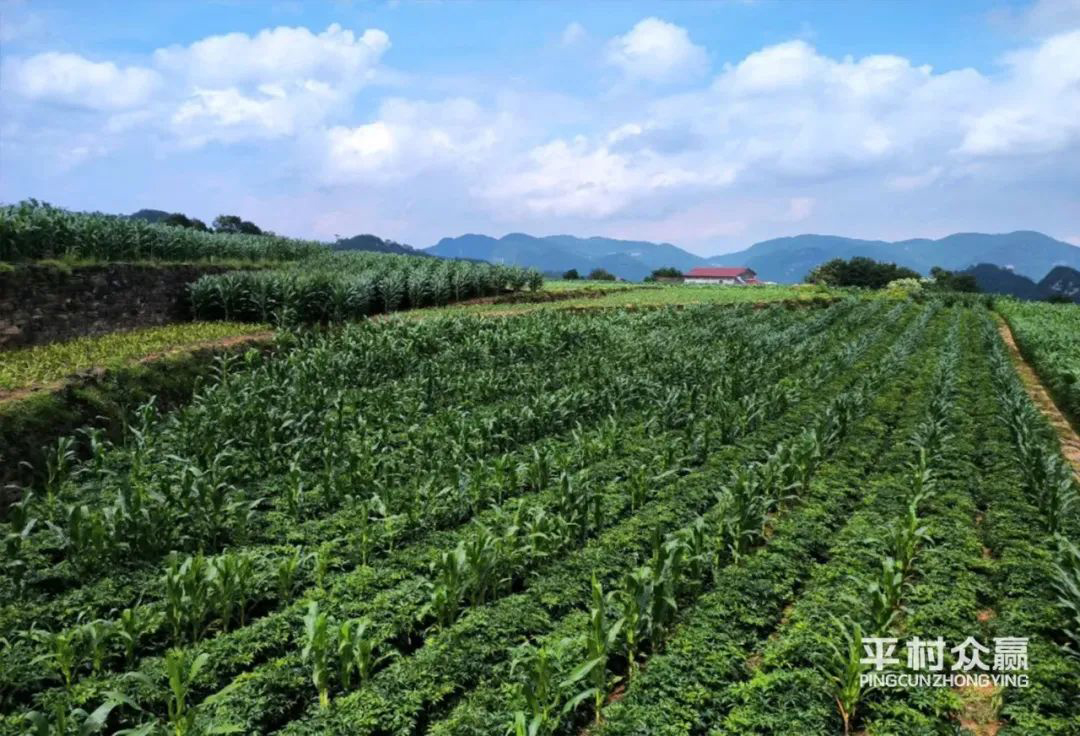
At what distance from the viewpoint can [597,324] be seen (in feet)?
78.6

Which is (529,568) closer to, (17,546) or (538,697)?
(538,697)

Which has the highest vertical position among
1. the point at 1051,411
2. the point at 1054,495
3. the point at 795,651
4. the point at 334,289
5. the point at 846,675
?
the point at 334,289

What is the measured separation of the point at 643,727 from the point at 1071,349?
2060 cm

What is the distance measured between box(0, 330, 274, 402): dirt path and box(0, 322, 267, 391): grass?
11cm

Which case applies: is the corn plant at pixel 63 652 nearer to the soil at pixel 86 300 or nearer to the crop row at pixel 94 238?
the soil at pixel 86 300

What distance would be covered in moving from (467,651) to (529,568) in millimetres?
1671

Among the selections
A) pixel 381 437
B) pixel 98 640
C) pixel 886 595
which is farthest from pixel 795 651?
pixel 381 437

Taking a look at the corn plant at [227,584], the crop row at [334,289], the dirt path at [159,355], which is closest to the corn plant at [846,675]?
the corn plant at [227,584]

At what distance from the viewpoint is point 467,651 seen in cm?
552

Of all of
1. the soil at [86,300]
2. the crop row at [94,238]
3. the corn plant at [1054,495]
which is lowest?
the corn plant at [1054,495]

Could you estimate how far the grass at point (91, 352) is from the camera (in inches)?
462

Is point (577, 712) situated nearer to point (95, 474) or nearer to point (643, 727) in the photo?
point (643, 727)

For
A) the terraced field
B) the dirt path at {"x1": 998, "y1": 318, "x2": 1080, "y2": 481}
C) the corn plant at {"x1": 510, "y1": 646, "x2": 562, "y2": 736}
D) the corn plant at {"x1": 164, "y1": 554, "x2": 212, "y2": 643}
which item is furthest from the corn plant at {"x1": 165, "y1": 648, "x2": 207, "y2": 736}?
the dirt path at {"x1": 998, "y1": 318, "x2": 1080, "y2": 481}

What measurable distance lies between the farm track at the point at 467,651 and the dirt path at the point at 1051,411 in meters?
7.93
